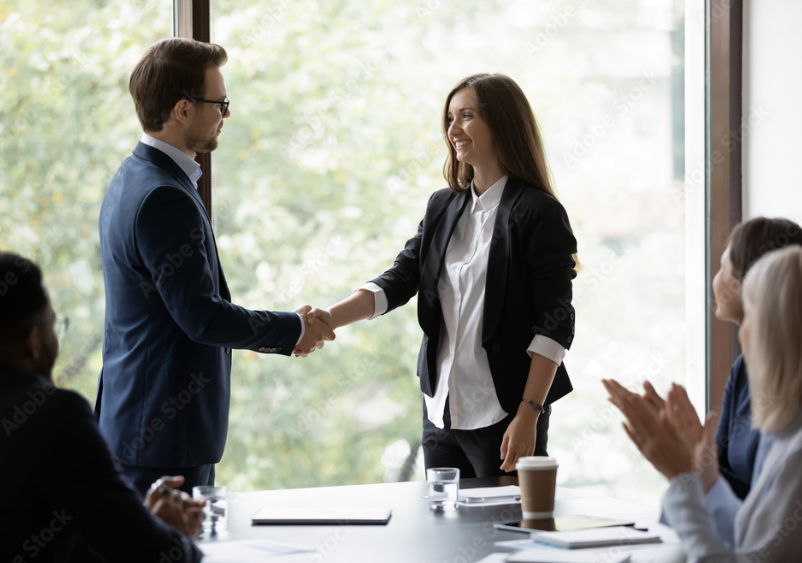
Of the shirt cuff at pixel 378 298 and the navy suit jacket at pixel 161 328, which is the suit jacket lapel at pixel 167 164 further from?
the shirt cuff at pixel 378 298

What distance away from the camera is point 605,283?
3969mm

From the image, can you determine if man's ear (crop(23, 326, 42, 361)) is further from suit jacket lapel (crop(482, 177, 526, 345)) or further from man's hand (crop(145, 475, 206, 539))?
suit jacket lapel (crop(482, 177, 526, 345))

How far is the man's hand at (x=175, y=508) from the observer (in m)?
1.41

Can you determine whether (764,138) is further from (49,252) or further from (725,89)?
(49,252)

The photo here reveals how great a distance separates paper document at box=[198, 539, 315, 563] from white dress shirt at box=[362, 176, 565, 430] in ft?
3.04

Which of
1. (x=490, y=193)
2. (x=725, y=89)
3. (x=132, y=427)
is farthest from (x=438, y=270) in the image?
(x=725, y=89)

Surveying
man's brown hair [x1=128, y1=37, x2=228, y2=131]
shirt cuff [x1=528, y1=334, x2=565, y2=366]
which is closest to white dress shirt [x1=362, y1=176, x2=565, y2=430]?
shirt cuff [x1=528, y1=334, x2=565, y2=366]

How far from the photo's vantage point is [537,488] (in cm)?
169

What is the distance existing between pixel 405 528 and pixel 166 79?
136 centimetres

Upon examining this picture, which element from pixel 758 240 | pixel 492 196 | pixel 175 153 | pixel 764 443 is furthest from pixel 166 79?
pixel 764 443

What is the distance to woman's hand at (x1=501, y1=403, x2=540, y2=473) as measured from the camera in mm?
2207

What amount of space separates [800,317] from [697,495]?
336 mm

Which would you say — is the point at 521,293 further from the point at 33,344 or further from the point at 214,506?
the point at 33,344

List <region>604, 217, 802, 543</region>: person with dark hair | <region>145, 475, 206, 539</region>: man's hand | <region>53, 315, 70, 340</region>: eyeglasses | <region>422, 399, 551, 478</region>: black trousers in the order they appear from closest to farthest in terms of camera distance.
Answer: <region>145, 475, 206, 539</region>: man's hand < <region>604, 217, 802, 543</region>: person with dark hair < <region>422, 399, 551, 478</region>: black trousers < <region>53, 315, 70, 340</region>: eyeglasses
